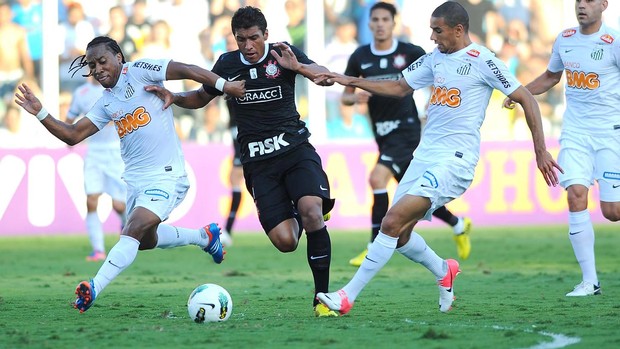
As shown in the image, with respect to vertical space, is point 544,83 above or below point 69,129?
above

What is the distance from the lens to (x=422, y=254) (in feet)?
28.9

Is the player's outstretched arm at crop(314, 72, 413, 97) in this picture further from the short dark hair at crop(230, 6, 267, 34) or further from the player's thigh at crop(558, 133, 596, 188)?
the player's thigh at crop(558, 133, 596, 188)

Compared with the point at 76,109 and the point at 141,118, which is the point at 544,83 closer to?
the point at 141,118

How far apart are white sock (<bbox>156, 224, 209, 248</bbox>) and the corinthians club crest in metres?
1.79

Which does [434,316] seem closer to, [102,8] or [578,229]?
[578,229]

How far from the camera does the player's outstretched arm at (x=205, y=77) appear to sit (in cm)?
877

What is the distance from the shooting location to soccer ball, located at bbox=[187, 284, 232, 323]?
8.07 metres

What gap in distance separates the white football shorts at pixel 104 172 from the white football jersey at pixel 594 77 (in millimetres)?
6918

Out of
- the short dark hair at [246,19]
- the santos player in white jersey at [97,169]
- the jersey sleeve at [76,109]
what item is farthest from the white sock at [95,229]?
the short dark hair at [246,19]

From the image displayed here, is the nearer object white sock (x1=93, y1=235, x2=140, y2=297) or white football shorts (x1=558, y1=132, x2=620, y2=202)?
white sock (x1=93, y1=235, x2=140, y2=297)

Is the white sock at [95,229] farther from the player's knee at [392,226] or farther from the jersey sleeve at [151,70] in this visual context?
the player's knee at [392,226]

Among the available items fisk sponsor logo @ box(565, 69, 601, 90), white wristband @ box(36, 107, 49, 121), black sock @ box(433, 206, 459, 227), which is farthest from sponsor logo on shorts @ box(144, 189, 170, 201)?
black sock @ box(433, 206, 459, 227)

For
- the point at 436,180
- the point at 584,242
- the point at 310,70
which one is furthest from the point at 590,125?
the point at 310,70

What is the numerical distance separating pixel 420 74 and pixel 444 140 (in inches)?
23.2
